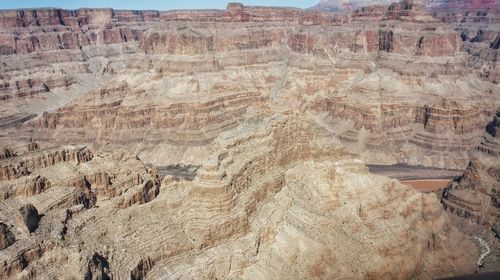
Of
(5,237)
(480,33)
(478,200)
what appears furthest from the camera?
(480,33)

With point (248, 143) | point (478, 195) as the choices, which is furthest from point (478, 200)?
point (248, 143)

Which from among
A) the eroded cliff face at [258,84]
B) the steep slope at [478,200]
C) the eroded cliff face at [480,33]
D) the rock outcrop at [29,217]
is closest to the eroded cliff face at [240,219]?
the rock outcrop at [29,217]

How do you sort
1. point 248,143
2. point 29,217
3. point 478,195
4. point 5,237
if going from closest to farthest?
point 5,237 → point 29,217 → point 248,143 → point 478,195

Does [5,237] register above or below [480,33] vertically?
below

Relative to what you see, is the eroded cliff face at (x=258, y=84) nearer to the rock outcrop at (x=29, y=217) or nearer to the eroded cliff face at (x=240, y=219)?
the eroded cliff face at (x=240, y=219)

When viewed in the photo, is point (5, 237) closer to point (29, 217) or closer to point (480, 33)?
point (29, 217)

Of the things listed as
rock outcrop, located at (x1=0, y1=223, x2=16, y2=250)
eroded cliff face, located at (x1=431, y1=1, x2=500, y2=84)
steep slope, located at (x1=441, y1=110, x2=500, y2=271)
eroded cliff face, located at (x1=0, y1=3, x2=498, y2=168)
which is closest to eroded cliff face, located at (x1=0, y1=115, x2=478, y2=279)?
rock outcrop, located at (x1=0, y1=223, x2=16, y2=250)

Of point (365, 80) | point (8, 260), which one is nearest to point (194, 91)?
point (365, 80)

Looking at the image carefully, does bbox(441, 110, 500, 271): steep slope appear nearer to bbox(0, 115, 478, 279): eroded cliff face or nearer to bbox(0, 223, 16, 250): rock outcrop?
bbox(0, 115, 478, 279): eroded cliff face
